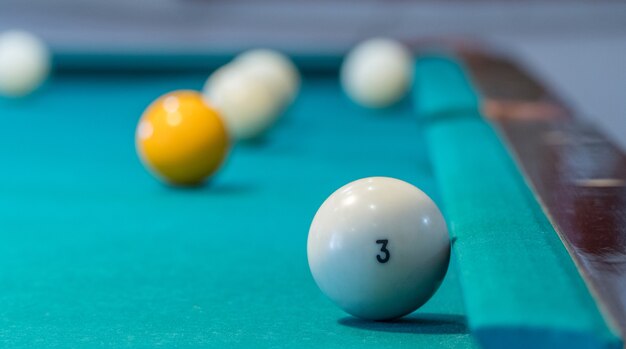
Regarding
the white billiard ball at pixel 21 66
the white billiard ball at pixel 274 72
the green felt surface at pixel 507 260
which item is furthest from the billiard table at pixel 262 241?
the white billiard ball at pixel 21 66

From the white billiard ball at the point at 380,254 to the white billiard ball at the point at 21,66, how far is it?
3.24 m

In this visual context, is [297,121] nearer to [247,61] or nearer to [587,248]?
[247,61]

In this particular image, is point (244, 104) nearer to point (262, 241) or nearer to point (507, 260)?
point (262, 241)

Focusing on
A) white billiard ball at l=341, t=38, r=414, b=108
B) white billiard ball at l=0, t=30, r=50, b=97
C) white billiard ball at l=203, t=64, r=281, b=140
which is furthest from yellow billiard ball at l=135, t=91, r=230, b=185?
white billiard ball at l=0, t=30, r=50, b=97

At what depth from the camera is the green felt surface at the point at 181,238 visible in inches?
60.2

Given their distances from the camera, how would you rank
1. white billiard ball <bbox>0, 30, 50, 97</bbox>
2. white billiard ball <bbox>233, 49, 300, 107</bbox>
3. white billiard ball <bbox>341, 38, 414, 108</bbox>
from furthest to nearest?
1. white billiard ball <bbox>0, 30, 50, 97</bbox>
2. white billiard ball <bbox>341, 38, 414, 108</bbox>
3. white billiard ball <bbox>233, 49, 300, 107</bbox>

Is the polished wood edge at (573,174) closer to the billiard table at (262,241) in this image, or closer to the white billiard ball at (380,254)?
the billiard table at (262,241)

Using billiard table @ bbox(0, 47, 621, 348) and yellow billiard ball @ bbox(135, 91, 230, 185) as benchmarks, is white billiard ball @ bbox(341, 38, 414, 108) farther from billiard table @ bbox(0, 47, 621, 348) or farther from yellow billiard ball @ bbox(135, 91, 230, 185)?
yellow billiard ball @ bbox(135, 91, 230, 185)

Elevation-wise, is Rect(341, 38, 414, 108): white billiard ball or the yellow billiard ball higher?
Rect(341, 38, 414, 108): white billiard ball

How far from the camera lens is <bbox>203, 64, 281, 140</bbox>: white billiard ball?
3.58 m

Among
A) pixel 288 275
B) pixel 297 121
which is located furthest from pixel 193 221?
pixel 297 121

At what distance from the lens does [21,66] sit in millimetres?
4578

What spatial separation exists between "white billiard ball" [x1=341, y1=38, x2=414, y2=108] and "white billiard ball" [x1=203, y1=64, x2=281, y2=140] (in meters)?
0.67

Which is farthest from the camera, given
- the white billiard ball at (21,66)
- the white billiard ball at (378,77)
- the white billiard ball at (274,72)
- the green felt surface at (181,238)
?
the white billiard ball at (21,66)
